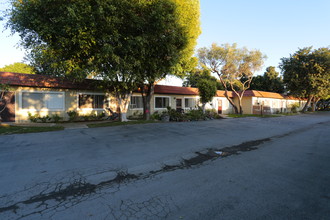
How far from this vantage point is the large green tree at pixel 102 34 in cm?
816

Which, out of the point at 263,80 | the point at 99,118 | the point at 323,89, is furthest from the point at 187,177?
the point at 263,80

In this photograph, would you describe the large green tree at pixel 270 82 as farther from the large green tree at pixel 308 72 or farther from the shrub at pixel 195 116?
the shrub at pixel 195 116

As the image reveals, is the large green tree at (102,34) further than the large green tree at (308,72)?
No

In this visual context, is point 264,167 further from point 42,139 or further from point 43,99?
point 43,99

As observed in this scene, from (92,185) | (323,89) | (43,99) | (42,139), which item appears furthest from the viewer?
(323,89)

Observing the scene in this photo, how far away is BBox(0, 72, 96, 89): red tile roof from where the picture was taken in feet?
37.0

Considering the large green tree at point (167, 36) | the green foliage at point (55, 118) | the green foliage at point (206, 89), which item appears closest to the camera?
the large green tree at point (167, 36)

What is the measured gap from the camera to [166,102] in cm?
1906

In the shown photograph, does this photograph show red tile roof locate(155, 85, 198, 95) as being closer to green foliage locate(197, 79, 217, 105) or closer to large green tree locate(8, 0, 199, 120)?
green foliage locate(197, 79, 217, 105)

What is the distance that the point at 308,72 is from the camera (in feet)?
85.8

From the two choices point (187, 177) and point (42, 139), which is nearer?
point (187, 177)

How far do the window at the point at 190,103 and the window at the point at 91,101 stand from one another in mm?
10156

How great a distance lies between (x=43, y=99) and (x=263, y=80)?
41173 millimetres

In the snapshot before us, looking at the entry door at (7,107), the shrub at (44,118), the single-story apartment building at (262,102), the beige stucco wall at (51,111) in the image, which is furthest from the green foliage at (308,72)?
the entry door at (7,107)
